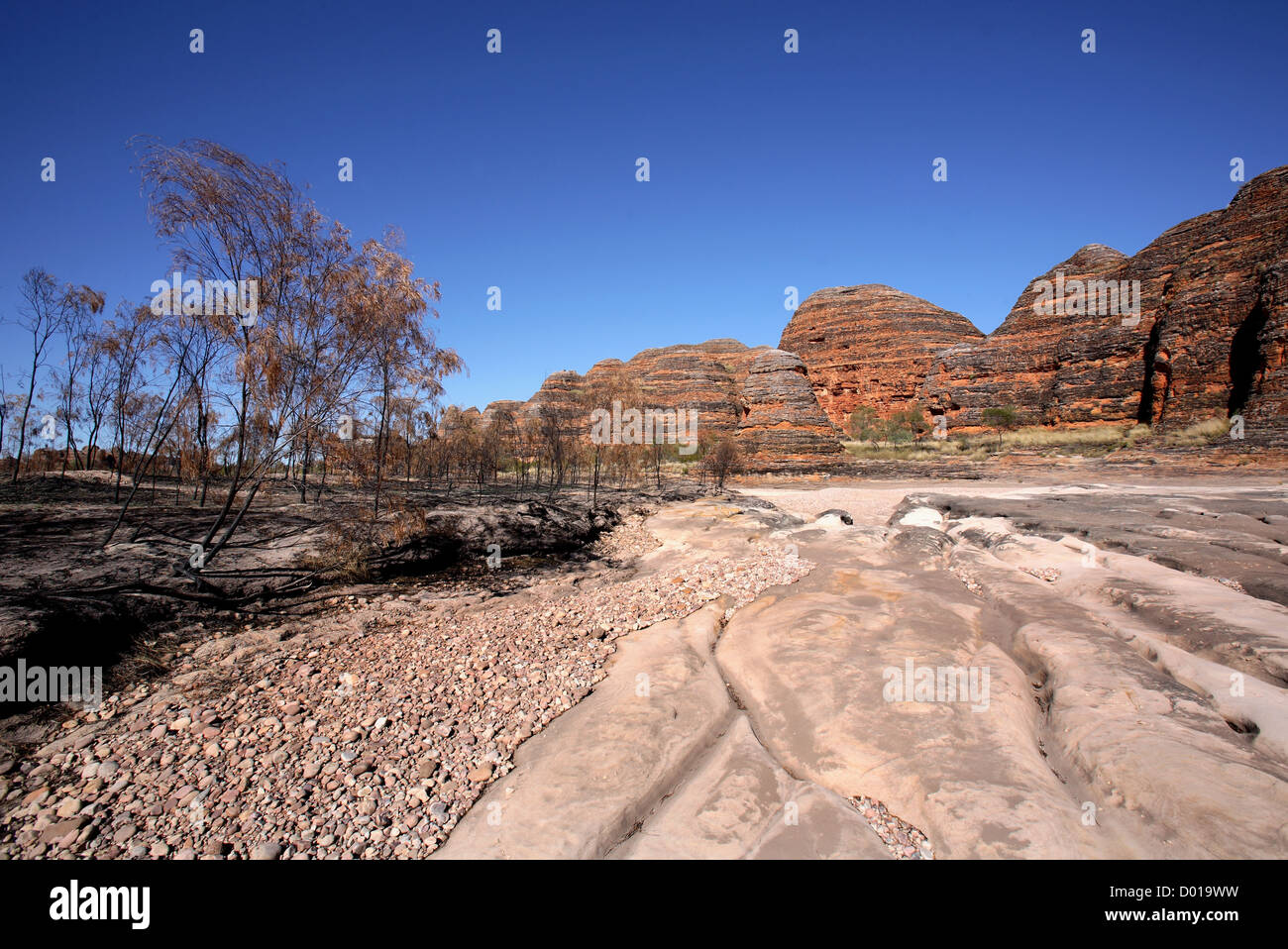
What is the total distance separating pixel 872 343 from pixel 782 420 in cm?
3550

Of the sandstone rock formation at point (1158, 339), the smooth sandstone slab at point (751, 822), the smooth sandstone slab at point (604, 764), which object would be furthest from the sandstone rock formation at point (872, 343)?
the smooth sandstone slab at point (751, 822)

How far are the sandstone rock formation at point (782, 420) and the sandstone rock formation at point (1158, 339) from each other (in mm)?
16135

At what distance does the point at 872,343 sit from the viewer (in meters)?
64.8

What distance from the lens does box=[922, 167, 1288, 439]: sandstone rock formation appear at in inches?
1033

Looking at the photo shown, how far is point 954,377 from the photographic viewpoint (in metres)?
46.2

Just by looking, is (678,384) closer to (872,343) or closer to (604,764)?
(872,343)

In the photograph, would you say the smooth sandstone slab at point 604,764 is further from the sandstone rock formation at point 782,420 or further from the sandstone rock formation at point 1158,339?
the sandstone rock formation at point 1158,339

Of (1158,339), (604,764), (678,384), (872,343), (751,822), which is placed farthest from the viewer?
(678,384)

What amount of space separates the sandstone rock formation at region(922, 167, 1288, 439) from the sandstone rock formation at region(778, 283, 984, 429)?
13.4 metres

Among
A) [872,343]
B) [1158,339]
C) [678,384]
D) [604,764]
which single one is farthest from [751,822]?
[872,343]

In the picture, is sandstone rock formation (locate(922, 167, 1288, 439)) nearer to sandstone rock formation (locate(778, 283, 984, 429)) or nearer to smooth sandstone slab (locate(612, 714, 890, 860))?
sandstone rock formation (locate(778, 283, 984, 429))

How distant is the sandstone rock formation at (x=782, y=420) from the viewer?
3675cm
